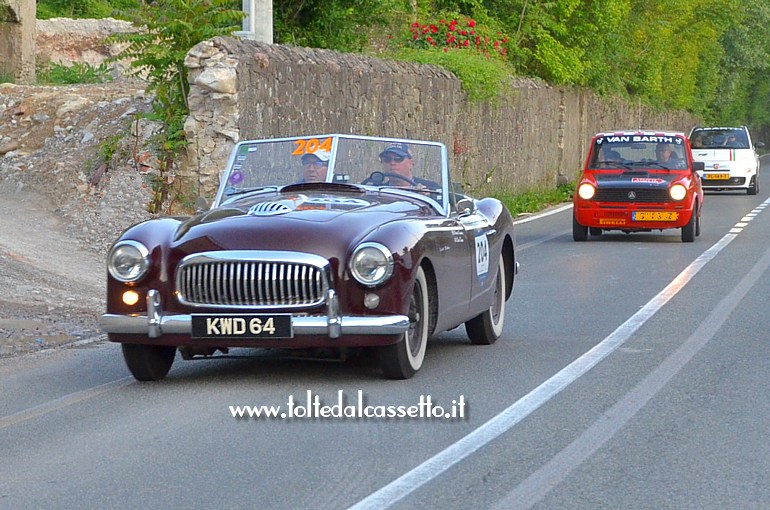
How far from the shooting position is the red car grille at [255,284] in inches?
312

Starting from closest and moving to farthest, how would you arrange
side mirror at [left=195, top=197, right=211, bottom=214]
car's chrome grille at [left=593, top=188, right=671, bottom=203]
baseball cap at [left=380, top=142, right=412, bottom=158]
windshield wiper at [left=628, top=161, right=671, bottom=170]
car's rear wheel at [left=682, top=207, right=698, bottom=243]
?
side mirror at [left=195, top=197, right=211, bottom=214] < baseball cap at [left=380, top=142, right=412, bottom=158] < car's rear wheel at [left=682, top=207, right=698, bottom=243] < car's chrome grille at [left=593, top=188, right=671, bottom=203] < windshield wiper at [left=628, top=161, right=671, bottom=170]

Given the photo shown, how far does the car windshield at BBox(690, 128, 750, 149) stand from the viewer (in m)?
36.6

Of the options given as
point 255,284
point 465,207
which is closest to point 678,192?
point 465,207

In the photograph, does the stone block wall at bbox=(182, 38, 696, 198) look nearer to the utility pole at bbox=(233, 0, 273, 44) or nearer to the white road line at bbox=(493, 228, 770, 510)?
the utility pole at bbox=(233, 0, 273, 44)

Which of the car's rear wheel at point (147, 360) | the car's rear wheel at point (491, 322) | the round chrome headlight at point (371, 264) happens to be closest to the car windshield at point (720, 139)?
the car's rear wheel at point (491, 322)

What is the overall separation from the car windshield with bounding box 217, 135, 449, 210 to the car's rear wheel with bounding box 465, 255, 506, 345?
96 centimetres

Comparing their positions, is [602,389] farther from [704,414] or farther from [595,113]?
[595,113]

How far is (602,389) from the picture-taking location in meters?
8.20

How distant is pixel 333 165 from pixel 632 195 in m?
11.5

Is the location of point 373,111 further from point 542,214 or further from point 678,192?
point 678,192

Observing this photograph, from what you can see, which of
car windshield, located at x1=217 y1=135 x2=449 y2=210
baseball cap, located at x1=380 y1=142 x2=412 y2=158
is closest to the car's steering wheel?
car windshield, located at x1=217 y1=135 x2=449 y2=210

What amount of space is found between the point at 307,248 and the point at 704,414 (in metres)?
2.27

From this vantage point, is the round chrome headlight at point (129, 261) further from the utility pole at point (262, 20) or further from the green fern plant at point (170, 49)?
the utility pole at point (262, 20)

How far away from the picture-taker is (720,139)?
37.1 m
